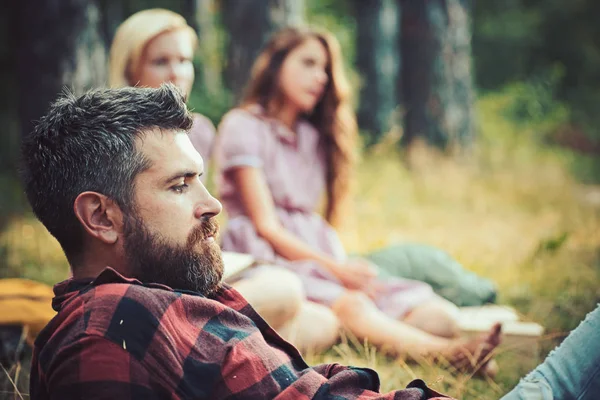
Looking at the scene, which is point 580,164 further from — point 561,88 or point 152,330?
point 152,330

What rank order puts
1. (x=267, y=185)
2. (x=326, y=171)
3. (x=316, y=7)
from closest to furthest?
(x=267, y=185) < (x=326, y=171) < (x=316, y=7)

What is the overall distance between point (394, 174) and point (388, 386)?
→ 15.7 ft

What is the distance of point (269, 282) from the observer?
112 inches

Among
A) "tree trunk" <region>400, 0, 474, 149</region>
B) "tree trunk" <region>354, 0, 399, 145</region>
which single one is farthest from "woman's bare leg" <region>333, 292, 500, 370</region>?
"tree trunk" <region>354, 0, 399, 145</region>

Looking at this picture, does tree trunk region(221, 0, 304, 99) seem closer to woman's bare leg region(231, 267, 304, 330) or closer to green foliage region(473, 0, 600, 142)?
woman's bare leg region(231, 267, 304, 330)

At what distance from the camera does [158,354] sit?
1.43m

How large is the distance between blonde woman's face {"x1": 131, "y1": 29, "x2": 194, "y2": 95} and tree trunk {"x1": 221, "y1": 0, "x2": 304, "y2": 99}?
2.56 m

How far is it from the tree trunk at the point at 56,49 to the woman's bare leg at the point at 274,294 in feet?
11.5

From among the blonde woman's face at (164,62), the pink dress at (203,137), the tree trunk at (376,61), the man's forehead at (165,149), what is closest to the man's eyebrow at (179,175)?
the man's forehead at (165,149)

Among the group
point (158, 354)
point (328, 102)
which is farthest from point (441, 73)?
point (158, 354)

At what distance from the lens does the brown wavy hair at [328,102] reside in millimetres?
4031

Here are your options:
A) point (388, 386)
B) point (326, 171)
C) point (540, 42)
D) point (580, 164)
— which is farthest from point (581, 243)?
point (540, 42)

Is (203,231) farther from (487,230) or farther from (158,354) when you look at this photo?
(487,230)

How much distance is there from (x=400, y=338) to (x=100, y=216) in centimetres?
175
